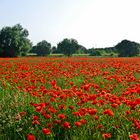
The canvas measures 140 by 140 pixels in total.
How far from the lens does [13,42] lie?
68188mm

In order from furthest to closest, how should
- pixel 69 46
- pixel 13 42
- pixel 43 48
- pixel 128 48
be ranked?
pixel 43 48 → pixel 69 46 → pixel 128 48 → pixel 13 42

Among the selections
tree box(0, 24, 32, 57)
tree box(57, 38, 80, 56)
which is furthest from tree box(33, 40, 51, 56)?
tree box(0, 24, 32, 57)

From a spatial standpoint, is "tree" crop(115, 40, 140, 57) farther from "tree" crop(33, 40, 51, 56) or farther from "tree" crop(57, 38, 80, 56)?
"tree" crop(33, 40, 51, 56)

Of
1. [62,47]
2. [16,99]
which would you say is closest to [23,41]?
[62,47]

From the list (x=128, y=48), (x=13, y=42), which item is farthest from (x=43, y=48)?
(x=13, y=42)

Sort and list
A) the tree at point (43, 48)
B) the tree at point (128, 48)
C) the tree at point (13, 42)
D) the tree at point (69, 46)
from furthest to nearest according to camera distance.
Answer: the tree at point (43, 48), the tree at point (69, 46), the tree at point (128, 48), the tree at point (13, 42)

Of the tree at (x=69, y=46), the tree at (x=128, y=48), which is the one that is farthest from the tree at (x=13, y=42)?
the tree at (x=69, y=46)

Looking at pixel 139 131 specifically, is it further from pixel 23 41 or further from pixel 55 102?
pixel 23 41

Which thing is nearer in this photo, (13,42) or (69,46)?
(13,42)

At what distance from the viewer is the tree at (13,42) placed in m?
67.6

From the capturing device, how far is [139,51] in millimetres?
90812

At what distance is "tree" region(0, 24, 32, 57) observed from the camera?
222ft

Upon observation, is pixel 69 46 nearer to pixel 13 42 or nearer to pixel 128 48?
pixel 128 48

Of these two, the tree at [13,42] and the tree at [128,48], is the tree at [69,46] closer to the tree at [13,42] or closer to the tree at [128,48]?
the tree at [128,48]
